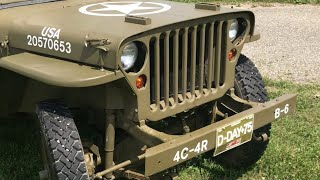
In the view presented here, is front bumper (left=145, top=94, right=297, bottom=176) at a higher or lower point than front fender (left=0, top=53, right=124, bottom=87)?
lower

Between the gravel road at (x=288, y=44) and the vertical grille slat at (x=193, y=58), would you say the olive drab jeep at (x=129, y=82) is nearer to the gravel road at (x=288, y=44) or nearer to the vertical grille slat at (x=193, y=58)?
the vertical grille slat at (x=193, y=58)

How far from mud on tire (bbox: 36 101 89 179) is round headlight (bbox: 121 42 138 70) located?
507 mm

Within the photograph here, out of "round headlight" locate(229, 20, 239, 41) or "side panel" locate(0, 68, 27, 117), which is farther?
"side panel" locate(0, 68, 27, 117)

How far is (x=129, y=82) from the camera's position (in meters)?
3.08

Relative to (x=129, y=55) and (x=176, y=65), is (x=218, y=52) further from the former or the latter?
(x=129, y=55)

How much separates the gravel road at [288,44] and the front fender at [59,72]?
4.44 m

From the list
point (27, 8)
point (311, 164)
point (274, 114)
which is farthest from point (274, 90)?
point (27, 8)

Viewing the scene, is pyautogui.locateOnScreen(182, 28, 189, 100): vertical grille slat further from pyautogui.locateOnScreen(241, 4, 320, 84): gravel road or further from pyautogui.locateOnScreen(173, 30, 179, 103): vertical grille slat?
pyautogui.locateOnScreen(241, 4, 320, 84): gravel road

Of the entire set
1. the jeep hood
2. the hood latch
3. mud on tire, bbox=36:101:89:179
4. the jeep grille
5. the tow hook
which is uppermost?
the hood latch

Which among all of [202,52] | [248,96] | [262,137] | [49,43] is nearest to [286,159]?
[262,137]

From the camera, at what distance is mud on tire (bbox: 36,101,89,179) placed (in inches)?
122

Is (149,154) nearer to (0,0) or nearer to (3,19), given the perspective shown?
(3,19)

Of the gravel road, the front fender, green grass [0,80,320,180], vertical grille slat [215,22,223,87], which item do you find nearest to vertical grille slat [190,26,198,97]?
vertical grille slat [215,22,223,87]

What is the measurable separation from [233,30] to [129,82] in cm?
105
